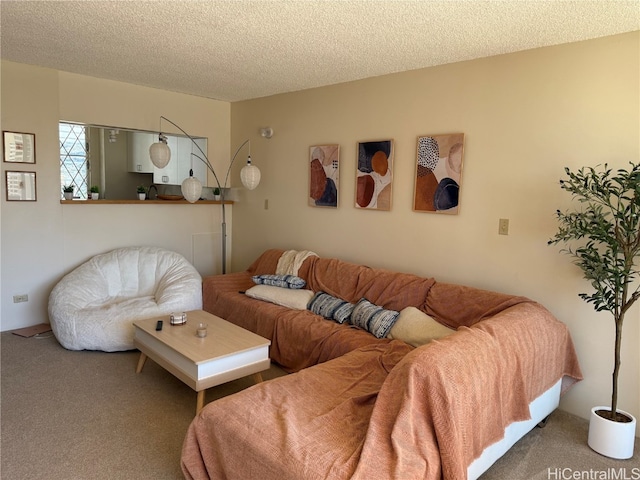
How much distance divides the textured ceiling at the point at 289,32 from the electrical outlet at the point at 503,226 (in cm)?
114

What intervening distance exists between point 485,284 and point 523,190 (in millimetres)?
712

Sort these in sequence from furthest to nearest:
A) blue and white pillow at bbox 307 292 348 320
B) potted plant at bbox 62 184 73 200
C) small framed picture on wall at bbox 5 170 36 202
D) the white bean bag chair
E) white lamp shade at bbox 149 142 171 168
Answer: potted plant at bbox 62 184 73 200
white lamp shade at bbox 149 142 171 168
small framed picture on wall at bbox 5 170 36 202
the white bean bag chair
blue and white pillow at bbox 307 292 348 320

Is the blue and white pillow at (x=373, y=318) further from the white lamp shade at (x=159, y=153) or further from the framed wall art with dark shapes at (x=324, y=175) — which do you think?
the white lamp shade at (x=159, y=153)

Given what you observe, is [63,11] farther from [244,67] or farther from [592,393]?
[592,393]

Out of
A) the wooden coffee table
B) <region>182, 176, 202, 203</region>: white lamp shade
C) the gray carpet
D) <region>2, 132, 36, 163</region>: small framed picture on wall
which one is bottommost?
the gray carpet

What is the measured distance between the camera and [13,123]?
3770mm

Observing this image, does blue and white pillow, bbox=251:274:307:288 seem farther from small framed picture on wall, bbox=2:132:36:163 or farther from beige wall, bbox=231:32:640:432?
small framed picture on wall, bbox=2:132:36:163

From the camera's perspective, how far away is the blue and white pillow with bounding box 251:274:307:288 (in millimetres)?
3852

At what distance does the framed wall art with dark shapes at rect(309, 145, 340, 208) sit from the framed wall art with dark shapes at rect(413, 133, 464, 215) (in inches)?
34.9

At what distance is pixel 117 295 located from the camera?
410cm

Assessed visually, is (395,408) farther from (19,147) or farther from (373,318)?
(19,147)

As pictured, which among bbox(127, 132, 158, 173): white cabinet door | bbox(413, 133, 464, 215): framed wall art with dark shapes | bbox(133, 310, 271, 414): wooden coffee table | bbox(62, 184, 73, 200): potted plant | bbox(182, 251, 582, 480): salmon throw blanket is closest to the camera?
bbox(182, 251, 582, 480): salmon throw blanket

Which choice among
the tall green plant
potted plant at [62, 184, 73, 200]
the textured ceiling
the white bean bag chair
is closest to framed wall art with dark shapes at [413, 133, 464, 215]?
the textured ceiling

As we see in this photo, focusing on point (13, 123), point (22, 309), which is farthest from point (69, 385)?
point (13, 123)
